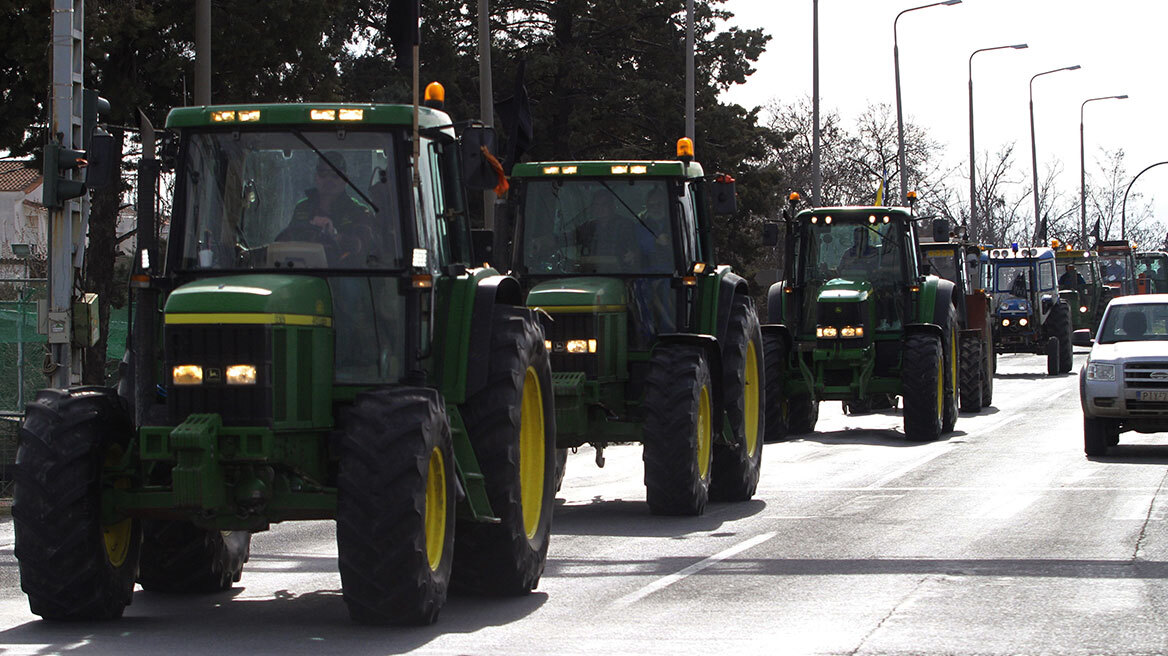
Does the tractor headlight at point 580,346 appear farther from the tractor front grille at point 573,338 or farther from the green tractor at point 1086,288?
the green tractor at point 1086,288

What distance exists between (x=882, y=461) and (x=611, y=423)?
19.8ft

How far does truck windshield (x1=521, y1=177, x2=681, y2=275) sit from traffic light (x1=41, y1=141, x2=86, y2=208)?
3.85 meters

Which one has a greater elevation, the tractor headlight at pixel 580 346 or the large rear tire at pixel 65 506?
the tractor headlight at pixel 580 346

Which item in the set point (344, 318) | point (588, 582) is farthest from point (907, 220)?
point (344, 318)

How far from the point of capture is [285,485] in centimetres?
862

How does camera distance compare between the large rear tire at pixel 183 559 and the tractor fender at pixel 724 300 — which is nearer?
the large rear tire at pixel 183 559

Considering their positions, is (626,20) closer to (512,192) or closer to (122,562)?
(512,192)

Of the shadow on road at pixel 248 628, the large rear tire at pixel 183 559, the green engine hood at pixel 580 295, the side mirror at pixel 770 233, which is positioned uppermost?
the side mirror at pixel 770 233

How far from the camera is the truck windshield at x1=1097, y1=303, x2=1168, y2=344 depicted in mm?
19438

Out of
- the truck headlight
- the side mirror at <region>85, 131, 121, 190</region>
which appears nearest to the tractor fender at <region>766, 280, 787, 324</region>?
the truck headlight

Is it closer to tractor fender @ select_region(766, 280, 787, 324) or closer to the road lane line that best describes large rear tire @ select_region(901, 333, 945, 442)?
tractor fender @ select_region(766, 280, 787, 324)

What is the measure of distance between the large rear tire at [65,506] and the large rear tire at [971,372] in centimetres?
1909

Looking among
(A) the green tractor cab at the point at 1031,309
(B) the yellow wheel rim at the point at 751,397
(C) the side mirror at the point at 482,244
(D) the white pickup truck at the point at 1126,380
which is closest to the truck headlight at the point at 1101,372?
(D) the white pickup truck at the point at 1126,380

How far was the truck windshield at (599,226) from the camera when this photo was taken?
14.6 m
